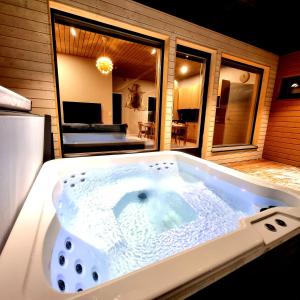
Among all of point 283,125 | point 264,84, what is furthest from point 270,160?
point 264,84

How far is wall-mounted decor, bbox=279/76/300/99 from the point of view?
3.45 meters

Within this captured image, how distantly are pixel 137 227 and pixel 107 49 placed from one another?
4520 mm

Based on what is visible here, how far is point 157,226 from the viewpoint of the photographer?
55.1 inches

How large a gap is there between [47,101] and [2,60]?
1.77ft

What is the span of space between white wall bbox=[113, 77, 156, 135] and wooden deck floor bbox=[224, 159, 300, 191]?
15.6ft

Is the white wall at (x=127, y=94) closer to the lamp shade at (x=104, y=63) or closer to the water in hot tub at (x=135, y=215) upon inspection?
the lamp shade at (x=104, y=63)

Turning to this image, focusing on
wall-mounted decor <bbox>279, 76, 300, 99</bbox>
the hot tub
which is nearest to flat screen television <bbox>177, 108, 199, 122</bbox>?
wall-mounted decor <bbox>279, 76, 300, 99</bbox>

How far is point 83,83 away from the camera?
221 inches

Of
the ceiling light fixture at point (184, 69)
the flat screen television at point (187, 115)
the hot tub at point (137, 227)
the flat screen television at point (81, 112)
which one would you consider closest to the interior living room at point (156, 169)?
the hot tub at point (137, 227)

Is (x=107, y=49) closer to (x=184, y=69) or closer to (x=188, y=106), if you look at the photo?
(x=184, y=69)

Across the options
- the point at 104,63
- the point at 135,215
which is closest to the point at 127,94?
the point at 104,63

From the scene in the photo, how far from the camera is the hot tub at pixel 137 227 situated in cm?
50

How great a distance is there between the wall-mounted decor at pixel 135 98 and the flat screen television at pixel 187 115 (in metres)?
2.02

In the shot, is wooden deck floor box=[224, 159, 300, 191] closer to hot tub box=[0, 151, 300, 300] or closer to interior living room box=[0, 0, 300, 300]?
interior living room box=[0, 0, 300, 300]
